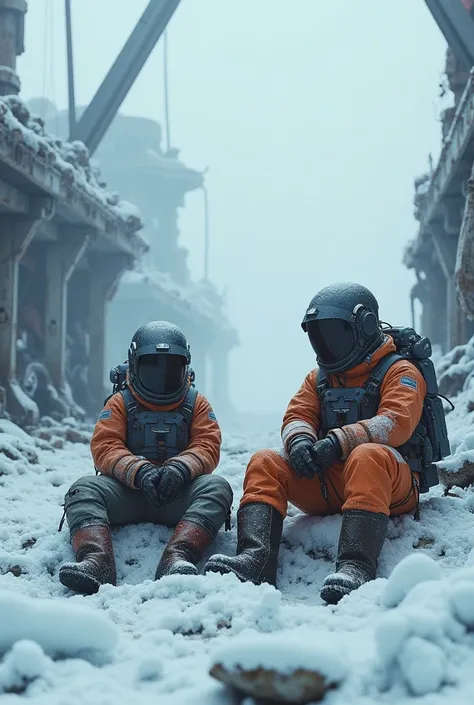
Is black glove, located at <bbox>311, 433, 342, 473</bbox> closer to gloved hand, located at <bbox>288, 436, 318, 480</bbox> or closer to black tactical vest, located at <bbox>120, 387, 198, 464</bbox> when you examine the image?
gloved hand, located at <bbox>288, 436, 318, 480</bbox>

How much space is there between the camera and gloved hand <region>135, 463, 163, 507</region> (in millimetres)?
3422

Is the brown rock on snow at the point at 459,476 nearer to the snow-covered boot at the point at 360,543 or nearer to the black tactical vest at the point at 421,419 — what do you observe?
the black tactical vest at the point at 421,419

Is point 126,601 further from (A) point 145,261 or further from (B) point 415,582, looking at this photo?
(A) point 145,261

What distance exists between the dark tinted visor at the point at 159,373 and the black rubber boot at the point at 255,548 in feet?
2.85

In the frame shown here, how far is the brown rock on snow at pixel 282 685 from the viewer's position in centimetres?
165

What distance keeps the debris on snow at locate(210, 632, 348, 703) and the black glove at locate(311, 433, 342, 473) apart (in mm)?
1532

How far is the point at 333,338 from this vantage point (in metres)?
3.51

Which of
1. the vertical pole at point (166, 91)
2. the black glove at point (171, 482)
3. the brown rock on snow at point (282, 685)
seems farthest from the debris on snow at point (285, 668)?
the vertical pole at point (166, 91)

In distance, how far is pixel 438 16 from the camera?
10.2 meters

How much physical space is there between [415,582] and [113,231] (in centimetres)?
1025

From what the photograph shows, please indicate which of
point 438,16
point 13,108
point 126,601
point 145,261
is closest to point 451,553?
point 126,601

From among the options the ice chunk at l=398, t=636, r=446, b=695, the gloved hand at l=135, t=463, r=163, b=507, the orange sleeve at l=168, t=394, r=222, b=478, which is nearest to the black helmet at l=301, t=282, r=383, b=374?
the orange sleeve at l=168, t=394, r=222, b=478

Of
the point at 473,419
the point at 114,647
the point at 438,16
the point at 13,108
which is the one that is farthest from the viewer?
the point at 438,16

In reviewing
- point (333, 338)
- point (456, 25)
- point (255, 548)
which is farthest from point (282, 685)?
point (456, 25)
